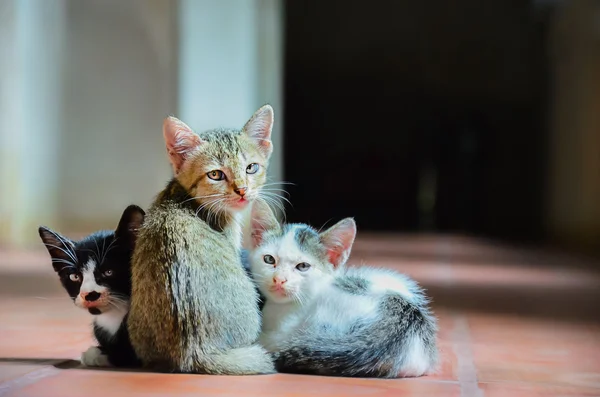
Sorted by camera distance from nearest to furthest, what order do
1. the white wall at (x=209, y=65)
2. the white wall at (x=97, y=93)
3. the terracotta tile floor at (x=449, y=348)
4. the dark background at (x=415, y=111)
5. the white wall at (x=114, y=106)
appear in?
the terracotta tile floor at (x=449, y=348), the white wall at (x=209, y=65), the white wall at (x=97, y=93), the white wall at (x=114, y=106), the dark background at (x=415, y=111)

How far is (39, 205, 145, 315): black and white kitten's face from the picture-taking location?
0.92 meters

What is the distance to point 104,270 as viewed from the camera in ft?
3.05

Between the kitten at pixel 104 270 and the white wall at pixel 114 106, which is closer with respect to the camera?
the kitten at pixel 104 270

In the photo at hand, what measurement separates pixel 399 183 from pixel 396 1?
171cm

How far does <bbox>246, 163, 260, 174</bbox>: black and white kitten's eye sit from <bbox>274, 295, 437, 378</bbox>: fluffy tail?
0.67 feet

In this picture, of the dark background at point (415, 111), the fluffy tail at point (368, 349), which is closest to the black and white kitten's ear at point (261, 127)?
the fluffy tail at point (368, 349)

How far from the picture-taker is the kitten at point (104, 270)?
92 cm

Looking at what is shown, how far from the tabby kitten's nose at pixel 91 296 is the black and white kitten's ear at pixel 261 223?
0.20 m

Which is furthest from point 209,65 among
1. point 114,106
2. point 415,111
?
point 415,111

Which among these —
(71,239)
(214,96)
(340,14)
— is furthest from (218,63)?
(340,14)

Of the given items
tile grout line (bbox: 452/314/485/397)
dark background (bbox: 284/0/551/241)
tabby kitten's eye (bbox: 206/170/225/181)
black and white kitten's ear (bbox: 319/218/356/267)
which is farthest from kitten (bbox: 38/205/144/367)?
dark background (bbox: 284/0/551/241)

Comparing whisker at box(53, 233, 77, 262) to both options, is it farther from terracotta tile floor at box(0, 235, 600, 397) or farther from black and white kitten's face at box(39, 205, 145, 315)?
terracotta tile floor at box(0, 235, 600, 397)

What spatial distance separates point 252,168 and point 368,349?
0.26 m

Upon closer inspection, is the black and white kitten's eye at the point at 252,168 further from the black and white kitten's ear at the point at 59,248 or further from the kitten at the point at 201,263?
the black and white kitten's ear at the point at 59,248
